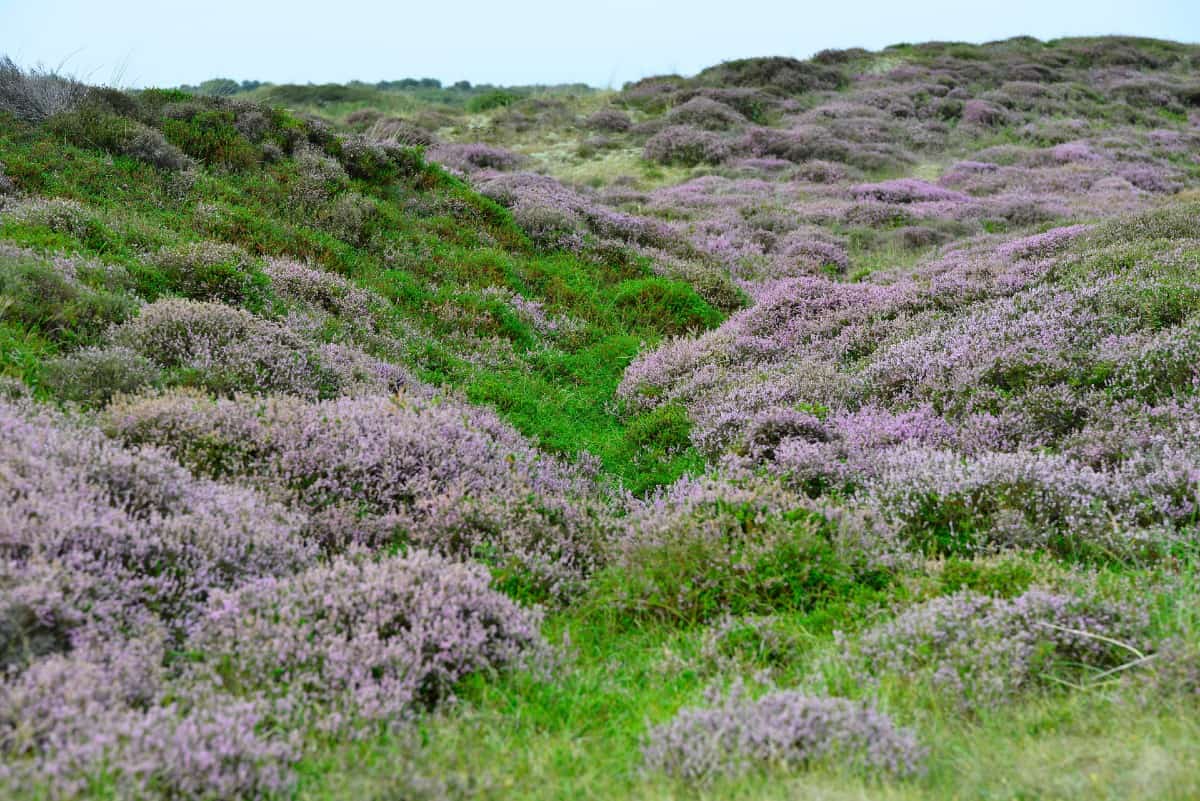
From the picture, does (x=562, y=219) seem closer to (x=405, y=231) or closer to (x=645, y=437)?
(x=405, y=231)

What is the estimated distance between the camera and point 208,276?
8820mm

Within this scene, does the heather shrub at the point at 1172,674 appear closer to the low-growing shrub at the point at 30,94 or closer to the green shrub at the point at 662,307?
the green shrub at the point at 662,307

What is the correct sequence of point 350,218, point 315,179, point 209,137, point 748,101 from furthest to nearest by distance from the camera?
point 748,101 < point 209,137 < point 315,179 < point 350,218

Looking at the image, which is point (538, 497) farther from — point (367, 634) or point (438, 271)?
point (438, 271)

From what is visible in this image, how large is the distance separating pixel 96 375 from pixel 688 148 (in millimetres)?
26077

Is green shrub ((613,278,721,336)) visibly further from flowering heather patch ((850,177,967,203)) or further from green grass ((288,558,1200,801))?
flowering heather patch ((850,177,967,203))

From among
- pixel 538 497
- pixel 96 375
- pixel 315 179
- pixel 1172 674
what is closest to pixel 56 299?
pixel 96 375

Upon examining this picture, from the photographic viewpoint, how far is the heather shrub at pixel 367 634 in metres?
3.91

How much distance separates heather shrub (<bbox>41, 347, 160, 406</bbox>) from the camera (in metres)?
6.21

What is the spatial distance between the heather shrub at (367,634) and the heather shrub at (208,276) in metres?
5.07

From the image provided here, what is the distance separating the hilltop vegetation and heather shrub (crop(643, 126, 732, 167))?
1599 cm

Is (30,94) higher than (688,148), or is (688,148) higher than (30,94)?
(688,148)

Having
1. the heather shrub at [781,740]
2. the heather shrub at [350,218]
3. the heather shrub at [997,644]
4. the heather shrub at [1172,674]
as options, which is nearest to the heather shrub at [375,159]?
the heather shrub at [350,218]

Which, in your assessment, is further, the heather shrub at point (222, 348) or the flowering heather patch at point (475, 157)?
the flowering heather patch at point (475, 157)
